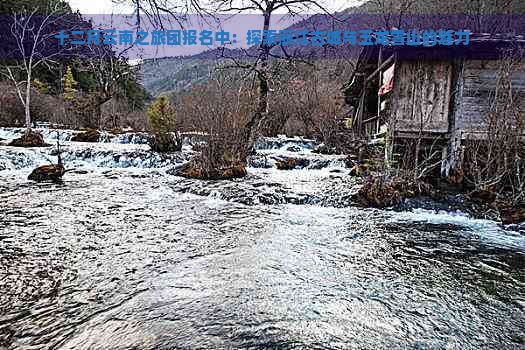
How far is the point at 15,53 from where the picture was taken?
98.5ft

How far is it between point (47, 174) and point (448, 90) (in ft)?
37.4

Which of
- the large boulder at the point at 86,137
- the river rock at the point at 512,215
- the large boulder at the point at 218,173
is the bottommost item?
the river rock at the point at 512,215

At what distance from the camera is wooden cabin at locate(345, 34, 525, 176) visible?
29.9 feet

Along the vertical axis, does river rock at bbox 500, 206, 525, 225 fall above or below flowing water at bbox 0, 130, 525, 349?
above

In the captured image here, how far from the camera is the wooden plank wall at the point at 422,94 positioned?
9555 mm

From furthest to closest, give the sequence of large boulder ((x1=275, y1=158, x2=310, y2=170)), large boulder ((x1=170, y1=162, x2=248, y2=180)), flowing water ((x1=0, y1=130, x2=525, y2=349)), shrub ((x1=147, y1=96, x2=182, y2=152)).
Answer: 1. shrub ((x1=147, y1=96, x2=182, y2=152))
2. large boulder ((x1=275, y1=158, x2=310, y2=170))
3. large boulder ((x1=170, y1=162, x2=248, y2=180))
4. flowing water ((x1=0, y1=130, x2=525, y2=349))

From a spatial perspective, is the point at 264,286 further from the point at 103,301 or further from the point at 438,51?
the point at 438,51

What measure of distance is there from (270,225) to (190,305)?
10.0ft

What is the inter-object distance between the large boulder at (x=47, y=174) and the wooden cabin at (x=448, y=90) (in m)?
9.39

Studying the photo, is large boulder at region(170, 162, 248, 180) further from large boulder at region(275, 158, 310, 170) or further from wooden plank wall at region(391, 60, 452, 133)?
wooden plank wall at region(391, 60, 452, 133)

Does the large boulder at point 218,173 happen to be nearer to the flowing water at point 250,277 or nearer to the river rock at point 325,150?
the flowing water at point 250,277

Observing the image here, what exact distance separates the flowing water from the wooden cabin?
3.21 m

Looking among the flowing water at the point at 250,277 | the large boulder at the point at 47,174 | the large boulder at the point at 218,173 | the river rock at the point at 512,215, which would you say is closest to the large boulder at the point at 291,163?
the large boulder at the point at 218,173

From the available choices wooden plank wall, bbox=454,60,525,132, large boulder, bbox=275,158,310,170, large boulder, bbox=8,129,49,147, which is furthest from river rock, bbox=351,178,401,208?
large boulder, bbox=8,129,49,147
